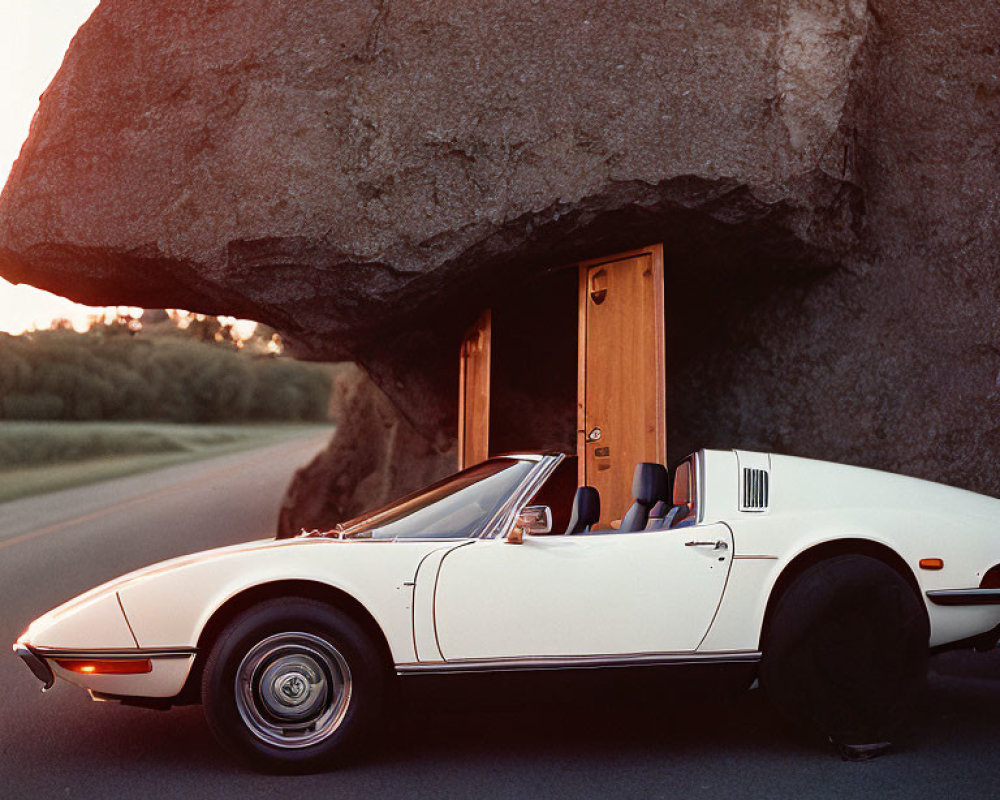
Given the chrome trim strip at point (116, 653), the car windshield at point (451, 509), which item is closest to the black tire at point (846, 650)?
the car windshield at point (451, 509)

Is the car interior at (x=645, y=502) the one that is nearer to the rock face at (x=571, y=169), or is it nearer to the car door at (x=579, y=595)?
the car door at (x=579, y=595)

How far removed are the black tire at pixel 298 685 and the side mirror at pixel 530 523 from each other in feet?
2.43

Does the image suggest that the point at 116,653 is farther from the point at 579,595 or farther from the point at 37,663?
the point at 579,595

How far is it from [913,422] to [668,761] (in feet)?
15.8

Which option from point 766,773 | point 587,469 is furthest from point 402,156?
point 766,773

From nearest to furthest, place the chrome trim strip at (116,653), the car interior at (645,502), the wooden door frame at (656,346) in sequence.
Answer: the chrome trim strip at (116,653) → the car interior at (645,502) → the wooden door frame at (656,346)

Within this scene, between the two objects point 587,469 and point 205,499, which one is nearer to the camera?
point 587,469

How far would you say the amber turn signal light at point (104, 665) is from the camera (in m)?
4.39

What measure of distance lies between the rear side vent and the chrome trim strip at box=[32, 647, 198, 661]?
244 centimetres

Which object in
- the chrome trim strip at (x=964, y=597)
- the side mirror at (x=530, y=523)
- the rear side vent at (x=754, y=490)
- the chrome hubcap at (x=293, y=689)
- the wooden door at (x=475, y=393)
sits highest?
the wooden door at (x=475, y=393)

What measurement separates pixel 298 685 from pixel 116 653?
726 mm

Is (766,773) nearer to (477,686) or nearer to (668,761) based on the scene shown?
(668,761)

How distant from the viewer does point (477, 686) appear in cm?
457

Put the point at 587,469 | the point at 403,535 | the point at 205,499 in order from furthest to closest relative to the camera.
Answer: the point at 205,499, the point at 587,469, the point at 403,535
